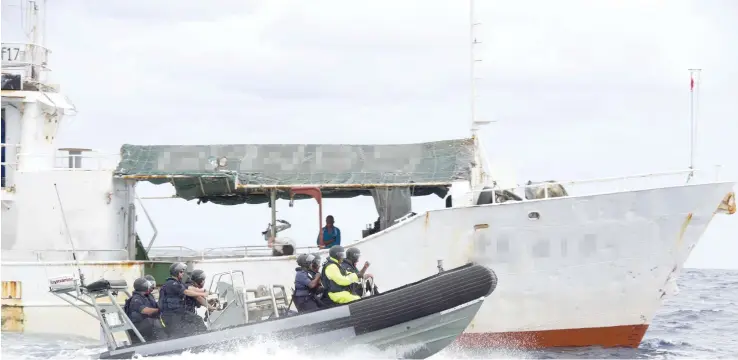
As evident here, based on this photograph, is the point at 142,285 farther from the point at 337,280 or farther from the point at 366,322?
the point at 366,322

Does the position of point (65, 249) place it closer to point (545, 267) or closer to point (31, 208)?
point (31, 208)

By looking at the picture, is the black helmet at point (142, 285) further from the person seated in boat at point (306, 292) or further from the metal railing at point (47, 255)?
the metal railing at point (47, 255)

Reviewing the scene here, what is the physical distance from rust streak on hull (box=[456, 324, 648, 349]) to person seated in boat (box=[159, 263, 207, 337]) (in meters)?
5.78

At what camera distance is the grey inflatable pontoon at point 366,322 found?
15.2m

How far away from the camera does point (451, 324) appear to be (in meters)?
15.7

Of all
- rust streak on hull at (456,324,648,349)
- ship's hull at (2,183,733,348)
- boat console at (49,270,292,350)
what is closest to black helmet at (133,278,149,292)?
boat console at (49,270,292,350)

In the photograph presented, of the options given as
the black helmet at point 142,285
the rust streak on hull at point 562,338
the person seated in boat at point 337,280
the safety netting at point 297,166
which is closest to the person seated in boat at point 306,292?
the person seated in boat at point 337,280

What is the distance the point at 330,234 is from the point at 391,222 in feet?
4.16

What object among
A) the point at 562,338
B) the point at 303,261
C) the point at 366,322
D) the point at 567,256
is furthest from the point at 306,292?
the point at 562,338

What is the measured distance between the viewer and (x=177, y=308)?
15.9 metres

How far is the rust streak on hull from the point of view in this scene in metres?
19.3

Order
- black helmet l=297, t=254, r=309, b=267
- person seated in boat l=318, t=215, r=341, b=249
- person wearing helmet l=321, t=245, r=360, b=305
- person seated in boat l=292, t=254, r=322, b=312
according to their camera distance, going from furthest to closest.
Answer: person seated in boat l=318, t=215, r=341, b=249 < black helmet l=297, t=254, r=309, b=267 < person seated in boat l=292, t=254, r=322, b=312 < person wearing helmet l=321, t=245, r=360, b=305

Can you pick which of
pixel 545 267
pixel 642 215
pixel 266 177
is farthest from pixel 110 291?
pixel 642 215

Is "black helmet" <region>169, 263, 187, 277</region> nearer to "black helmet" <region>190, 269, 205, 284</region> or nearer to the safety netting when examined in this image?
"black helmet" <region>190, 269, 205, 284</region>
